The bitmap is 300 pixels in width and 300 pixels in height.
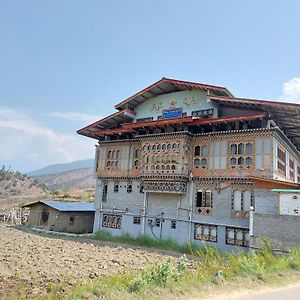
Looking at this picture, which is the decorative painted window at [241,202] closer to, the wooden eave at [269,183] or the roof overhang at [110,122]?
the wooden eave at [269,183]

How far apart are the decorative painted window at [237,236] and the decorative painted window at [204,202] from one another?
6.29 ft

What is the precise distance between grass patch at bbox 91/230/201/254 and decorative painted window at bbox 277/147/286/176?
780 centimetres

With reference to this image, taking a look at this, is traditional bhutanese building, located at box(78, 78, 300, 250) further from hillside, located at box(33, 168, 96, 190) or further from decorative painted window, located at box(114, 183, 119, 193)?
hillside, located at box(33, 168, 96, 190)

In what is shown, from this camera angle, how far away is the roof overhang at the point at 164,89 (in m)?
22.9

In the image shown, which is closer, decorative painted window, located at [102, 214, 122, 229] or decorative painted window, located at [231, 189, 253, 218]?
decorative painted window, located at [231, 189, 253, 218]

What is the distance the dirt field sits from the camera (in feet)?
39.9

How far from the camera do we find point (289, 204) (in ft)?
52.5

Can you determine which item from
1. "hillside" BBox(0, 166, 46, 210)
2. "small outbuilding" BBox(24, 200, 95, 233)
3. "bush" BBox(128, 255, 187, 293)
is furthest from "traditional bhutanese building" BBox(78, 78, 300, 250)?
"hillside" BBox(0, 166, 46, 210)

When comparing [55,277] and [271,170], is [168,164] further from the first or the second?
[55,277]

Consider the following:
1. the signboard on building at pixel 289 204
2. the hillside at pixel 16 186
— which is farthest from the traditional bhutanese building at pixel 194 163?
the hillside at pixel 16 186

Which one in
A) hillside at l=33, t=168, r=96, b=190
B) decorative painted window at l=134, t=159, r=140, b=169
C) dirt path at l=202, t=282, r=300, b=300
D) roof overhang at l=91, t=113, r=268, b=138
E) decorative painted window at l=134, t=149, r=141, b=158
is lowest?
dirt path at l=202, t=282, r=300, b=300

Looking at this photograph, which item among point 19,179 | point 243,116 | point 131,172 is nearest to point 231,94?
point 243,116

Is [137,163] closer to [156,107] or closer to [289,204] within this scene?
[156,107]

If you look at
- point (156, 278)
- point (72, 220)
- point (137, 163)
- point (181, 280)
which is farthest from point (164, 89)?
point (156, 278)
